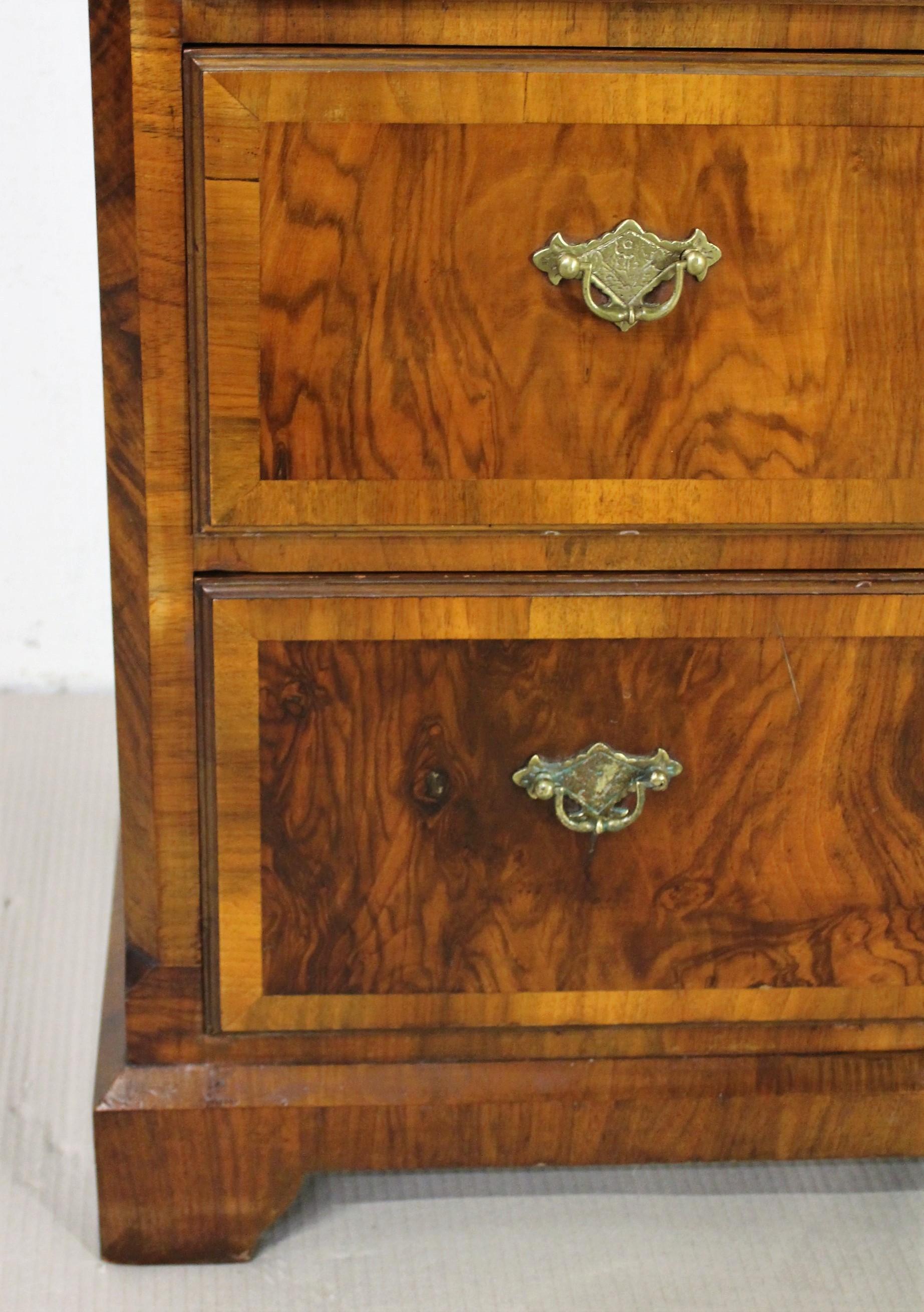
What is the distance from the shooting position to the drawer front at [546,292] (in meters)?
0.73

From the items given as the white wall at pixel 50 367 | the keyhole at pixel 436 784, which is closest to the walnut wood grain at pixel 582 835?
the keyhole at pixel 436 784

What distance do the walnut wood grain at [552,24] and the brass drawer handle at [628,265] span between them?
0.29 feet

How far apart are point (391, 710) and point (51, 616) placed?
34.8 inches

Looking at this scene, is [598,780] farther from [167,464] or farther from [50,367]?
[50,367]

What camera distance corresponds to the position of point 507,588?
81cm

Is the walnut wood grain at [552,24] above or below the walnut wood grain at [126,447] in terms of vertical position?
above

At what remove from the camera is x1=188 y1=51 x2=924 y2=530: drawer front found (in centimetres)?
73

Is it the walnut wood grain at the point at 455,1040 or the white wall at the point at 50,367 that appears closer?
the walnut wood grain at the point at 455,1040

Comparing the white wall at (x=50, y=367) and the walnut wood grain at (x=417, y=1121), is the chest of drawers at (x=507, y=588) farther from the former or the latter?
the white wall at (x=50, y=367)

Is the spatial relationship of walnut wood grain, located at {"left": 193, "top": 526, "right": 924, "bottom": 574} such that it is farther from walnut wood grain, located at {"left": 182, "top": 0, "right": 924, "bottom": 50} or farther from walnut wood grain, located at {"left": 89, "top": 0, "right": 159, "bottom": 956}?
walnut wood grain, located at {"left": 182, "top": 0, "right": 924, "bottom": 50}

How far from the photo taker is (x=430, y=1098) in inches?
35.1

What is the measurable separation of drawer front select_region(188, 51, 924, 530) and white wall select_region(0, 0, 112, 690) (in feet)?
2.43

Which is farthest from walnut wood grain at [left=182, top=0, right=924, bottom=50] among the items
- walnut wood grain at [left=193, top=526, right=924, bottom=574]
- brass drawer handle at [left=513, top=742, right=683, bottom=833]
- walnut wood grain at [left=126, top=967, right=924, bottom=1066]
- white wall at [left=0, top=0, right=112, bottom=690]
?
white wall at [left=0, top=0, right=112, bottom=690]

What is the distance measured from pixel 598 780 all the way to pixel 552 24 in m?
0.38
